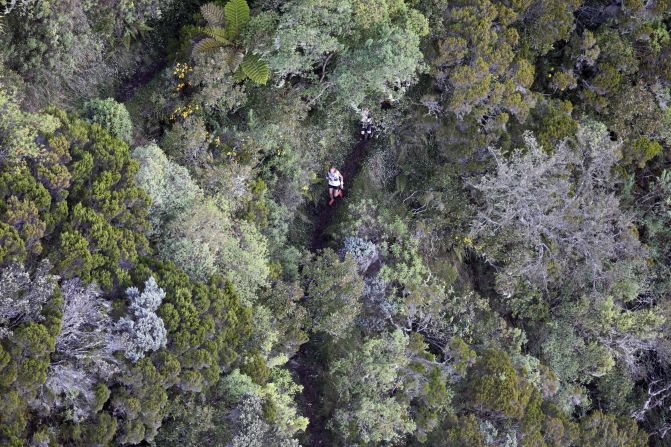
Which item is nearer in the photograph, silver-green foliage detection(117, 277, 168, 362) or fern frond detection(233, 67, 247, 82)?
silver-green foliage detection(117, 277, 168, 362)

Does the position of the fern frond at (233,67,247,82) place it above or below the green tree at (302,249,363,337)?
above

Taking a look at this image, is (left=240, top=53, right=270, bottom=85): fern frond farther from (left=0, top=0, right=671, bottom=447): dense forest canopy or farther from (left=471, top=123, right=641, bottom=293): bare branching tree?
(left=471, top=123, right=641, bottom=293): bare branching tree

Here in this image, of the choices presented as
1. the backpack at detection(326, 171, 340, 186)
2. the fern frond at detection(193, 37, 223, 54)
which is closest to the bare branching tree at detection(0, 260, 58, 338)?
the fern frond at detection(193, 37, 223, 54)

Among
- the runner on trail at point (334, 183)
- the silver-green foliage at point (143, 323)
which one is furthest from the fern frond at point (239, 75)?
the silver-green foliage at point (143, 323)

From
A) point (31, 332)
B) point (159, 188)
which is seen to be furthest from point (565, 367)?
point (31, 332)

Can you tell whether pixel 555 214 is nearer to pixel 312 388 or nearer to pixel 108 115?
pixel 312 388


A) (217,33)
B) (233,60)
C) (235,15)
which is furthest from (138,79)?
(235,15)

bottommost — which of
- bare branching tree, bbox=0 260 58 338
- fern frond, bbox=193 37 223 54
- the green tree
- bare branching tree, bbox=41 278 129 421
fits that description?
the green tree
